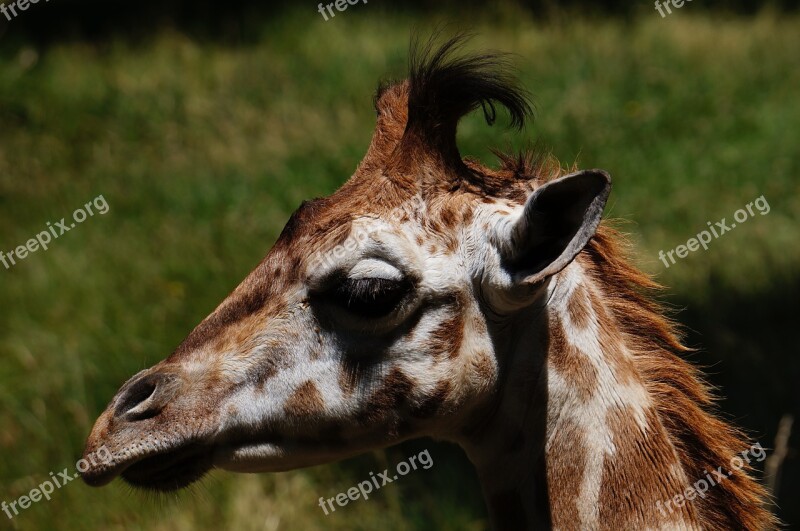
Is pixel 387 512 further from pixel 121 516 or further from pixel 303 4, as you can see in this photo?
pixel 303 4

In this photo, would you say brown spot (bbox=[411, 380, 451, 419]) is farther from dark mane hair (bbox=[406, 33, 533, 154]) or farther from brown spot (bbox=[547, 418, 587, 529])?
dark mane hair (bbox=[406, 33, 533, 154])

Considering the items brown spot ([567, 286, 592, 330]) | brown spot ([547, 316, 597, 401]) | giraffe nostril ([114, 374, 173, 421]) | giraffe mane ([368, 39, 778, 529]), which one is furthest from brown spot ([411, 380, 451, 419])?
giraffe nostril ([114, 374, 173, 421])

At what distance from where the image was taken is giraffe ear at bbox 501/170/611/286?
2709 millimetres

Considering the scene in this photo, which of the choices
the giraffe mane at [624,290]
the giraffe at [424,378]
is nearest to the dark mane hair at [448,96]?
the giraffe mane at [624,290]

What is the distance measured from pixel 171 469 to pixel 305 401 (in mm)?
464

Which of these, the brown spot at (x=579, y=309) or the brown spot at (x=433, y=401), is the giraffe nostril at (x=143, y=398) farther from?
the brown spot at (x=579, y=309)

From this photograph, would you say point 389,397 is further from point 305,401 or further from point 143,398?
point 143,398

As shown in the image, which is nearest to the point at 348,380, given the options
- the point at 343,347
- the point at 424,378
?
the point at 343,347

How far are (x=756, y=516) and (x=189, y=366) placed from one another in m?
1.84

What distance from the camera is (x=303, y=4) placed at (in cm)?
1083

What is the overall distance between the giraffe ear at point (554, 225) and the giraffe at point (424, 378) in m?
0.01

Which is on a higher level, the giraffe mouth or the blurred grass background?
the blurred grass background

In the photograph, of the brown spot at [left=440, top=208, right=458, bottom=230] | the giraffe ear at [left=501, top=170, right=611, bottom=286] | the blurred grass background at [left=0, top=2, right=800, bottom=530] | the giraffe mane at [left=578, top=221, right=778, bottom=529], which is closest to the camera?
the giraffe ear at [left=501, top=170, right=611, bottom=286]

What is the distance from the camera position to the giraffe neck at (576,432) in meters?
3.03
